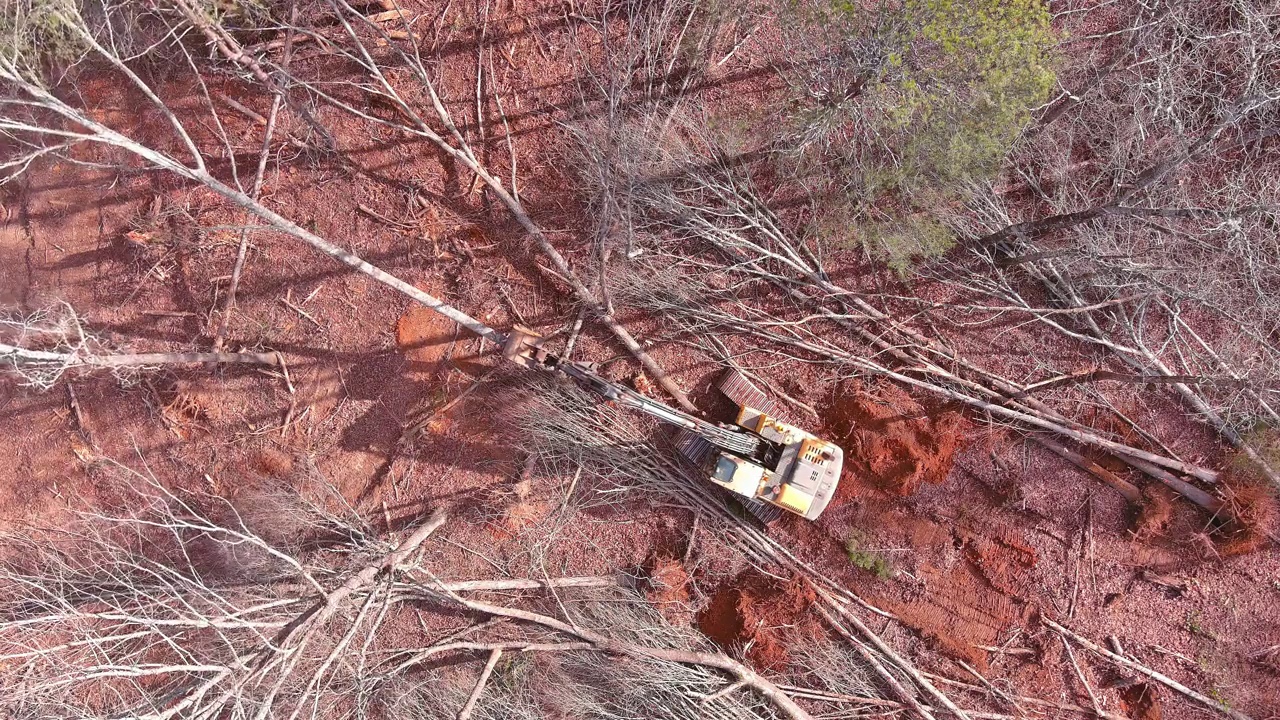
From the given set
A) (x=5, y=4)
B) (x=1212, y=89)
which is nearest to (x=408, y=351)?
(x=5, y=4)

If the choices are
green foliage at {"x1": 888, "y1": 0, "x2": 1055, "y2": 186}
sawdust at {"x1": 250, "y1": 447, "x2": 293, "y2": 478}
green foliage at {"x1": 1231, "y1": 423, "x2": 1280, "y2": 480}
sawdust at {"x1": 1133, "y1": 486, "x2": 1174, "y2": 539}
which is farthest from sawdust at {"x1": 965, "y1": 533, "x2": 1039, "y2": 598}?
sawdust at {"x1": 250, "y1": 447, "x2": 293, "y2": 478}

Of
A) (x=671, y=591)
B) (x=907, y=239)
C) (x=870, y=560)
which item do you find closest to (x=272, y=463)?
(x=671, y=591)

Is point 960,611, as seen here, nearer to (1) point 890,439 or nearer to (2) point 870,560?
(2) point 870,560

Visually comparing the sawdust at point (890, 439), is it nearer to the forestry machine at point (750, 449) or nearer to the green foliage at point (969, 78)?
the forestry machine at point (750, 449)

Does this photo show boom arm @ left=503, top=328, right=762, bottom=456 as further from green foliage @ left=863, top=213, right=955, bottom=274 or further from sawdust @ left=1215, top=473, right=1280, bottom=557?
sawdust @ left=1215, top=473, right=1280, bottom=557

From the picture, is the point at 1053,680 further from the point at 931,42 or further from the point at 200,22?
the point at 200,22

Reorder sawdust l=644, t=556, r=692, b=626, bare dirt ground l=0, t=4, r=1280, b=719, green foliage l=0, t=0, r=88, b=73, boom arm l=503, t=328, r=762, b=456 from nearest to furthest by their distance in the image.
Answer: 1. green foliage l=0, t=0, r=88, b=73
2. boom arm l=503, t=328, r=762, b=456
3. bare dirt ground l=0, t=4, r=1280, b=719
4. sawdust l=644, t=556, r=692, b=626
